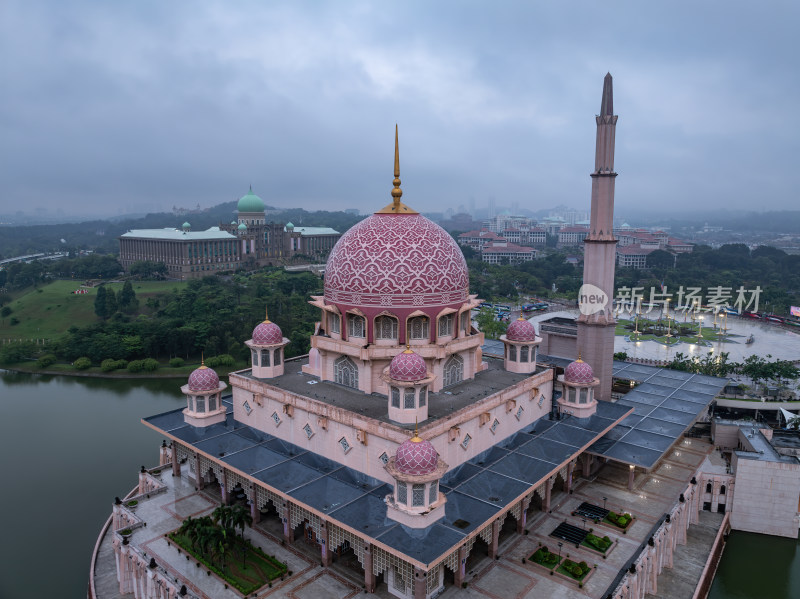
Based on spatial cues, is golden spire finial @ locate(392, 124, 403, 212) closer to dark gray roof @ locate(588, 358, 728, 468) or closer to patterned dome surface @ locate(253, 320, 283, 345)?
patterned dome surface @ locate(253, 320, 283, 345)

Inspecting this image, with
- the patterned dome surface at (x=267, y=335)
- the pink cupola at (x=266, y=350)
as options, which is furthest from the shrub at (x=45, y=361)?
the patterned dome surface at (x=267, y=335)

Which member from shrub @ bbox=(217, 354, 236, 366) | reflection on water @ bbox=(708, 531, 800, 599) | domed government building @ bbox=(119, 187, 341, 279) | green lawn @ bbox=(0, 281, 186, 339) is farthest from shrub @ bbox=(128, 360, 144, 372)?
reflection on water @ bbox=(708, 531, 800, 599)

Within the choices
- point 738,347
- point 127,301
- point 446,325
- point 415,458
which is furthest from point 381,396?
point 127,301

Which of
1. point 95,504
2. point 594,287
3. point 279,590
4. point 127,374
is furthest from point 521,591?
point 127,374

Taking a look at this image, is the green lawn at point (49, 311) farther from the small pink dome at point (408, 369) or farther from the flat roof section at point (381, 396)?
the small pink dome at point (408, 369)

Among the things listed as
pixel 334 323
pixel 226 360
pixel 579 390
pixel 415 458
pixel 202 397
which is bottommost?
pixel 226 360

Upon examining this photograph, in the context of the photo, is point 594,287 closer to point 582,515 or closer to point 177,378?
point 582,515

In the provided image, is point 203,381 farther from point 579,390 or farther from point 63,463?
point 579,390
